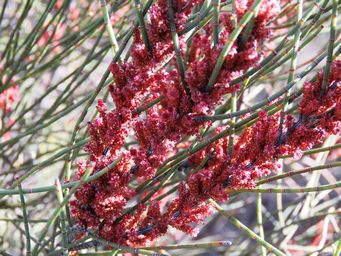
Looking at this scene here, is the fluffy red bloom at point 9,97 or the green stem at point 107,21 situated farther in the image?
the fluffy red bloom at point 9,97

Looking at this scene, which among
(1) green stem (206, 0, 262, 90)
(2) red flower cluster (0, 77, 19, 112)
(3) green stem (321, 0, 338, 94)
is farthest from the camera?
(2) red flower cluster (0, 77, 19, 112)

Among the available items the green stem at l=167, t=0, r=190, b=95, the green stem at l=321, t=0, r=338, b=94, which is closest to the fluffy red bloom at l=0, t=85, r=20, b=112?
the green stem at l=167, t=0, r=190, b=95

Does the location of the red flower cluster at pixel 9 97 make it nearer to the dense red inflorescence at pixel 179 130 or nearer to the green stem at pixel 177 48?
the dense red inflorescence at pixel 179 130

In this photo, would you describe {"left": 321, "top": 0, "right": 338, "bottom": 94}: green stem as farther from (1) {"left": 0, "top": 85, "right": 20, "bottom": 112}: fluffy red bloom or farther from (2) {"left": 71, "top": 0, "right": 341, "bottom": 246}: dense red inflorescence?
(1) {"left": 0, "top": 85, "right": 20, "bottom": 112}: fluffy red bloom

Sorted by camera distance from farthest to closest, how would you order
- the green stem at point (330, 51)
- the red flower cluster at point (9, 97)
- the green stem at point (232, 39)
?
the red flower cluster at point (9, 97) < the green stem at point (330, 51) < the green stem at point (232, 39)

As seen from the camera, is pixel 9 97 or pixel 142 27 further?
pixel 9 97

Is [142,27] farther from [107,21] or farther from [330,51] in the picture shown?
[330,51]

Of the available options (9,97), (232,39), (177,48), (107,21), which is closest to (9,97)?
(9,97)

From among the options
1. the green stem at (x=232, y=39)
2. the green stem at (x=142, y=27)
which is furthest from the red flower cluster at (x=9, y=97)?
the green stem at (x=232, y=39)
